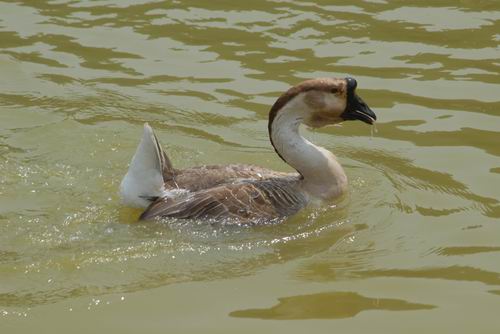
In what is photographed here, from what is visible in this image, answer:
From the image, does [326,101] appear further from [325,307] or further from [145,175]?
[325,307]

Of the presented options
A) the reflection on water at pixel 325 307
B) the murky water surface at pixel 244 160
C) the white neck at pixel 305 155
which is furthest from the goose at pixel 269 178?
the reflection on water at pixel 325 307

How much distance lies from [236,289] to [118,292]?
86 cm

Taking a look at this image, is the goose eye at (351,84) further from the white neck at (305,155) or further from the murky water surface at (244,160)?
→ the murky water surface at (244,160)

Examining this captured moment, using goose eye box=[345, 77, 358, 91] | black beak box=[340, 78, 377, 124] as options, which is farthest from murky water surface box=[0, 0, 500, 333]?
goose eye box=[345, 77, 358, 91]

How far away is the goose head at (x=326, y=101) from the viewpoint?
352 inches

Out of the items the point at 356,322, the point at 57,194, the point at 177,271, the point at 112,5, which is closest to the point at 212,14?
the point at 112,5

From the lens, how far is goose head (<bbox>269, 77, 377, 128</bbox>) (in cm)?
894

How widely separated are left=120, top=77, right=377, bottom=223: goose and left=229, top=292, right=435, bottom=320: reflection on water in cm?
170

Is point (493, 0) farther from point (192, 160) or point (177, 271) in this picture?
point (177, 271)

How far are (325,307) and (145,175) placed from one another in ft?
7.92

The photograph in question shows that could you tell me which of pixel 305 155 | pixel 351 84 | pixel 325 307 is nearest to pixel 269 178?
pixel 305 155

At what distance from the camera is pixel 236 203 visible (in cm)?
872

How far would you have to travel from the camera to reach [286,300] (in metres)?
7.10

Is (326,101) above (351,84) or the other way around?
the other way around
